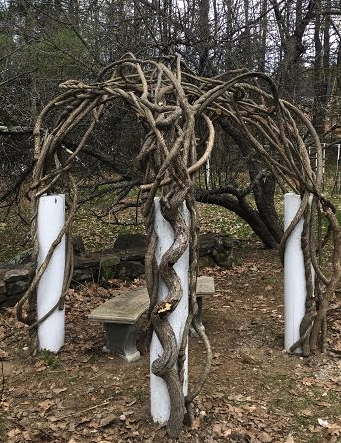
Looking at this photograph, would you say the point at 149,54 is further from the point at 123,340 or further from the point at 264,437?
the point at 264,437

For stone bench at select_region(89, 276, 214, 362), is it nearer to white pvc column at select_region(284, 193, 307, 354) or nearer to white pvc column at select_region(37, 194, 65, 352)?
white pvc column at select_region(37, 194, 65, 352)

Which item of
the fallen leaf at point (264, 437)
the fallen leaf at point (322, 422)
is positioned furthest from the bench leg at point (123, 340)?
the fallen leaf at point (322, 422)

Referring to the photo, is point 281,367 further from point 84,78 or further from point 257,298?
point 84,78

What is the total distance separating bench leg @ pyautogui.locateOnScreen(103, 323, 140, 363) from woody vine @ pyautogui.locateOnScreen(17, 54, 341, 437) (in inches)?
21.9

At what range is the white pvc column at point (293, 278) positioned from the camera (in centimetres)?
408

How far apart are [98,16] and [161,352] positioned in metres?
5.65

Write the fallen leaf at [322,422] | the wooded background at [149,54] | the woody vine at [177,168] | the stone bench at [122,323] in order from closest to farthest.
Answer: the woody vine at [177,168]
the fallen leaf at [322,422]
the stone bench at [122,323]
the wooded background at [149,54]

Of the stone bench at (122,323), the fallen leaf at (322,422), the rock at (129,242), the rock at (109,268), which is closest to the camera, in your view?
the fallen leaf at (322,422)

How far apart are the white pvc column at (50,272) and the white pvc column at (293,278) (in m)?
1.92

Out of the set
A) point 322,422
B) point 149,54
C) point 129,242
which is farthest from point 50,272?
point 149,54

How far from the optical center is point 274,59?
798 cm

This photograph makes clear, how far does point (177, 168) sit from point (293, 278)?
1.78 meters

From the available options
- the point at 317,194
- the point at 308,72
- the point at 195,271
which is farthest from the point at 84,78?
the point at 195,271

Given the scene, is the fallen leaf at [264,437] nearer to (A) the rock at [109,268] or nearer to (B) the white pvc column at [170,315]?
(B) the white pvc column at [170,315]
